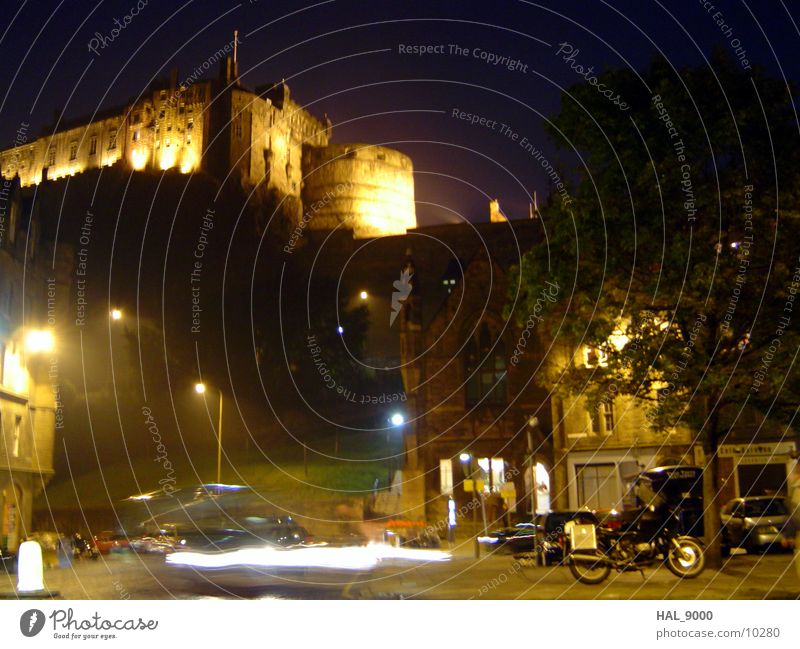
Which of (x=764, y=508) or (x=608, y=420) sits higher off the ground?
(x=608, y=420)

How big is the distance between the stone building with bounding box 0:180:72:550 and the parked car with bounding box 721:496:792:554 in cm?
2304

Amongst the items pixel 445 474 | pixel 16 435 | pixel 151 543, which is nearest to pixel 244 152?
pixel 445 474

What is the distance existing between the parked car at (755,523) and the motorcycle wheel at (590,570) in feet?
39.4

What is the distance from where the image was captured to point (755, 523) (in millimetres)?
32344

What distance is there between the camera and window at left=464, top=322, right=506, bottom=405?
5591 cm

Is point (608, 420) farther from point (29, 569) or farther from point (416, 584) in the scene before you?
point (29, 569)

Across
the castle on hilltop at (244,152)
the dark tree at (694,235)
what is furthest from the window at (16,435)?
the castle on hilltop at (244,152)

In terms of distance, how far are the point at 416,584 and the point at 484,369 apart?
3348 centimetres

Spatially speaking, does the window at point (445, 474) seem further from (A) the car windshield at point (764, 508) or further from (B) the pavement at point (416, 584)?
(B) the pavement at point (416, 584)

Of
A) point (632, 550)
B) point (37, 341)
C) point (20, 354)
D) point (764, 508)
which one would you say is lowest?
point (764, 508)
